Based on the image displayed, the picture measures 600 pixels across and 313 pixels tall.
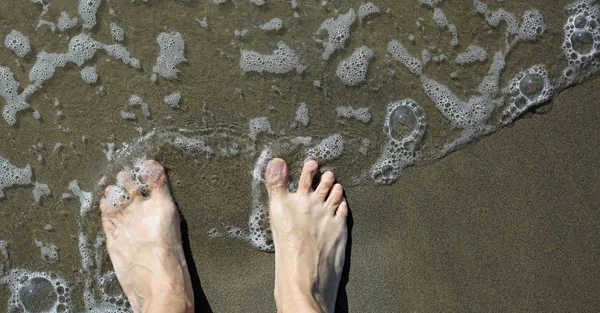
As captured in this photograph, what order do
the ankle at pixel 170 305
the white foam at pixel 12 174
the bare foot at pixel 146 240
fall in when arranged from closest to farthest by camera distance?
1. the ankle at pixel 170 305
2. the bare foot at pixel 146 240
3. the white foam at pixel 12 174

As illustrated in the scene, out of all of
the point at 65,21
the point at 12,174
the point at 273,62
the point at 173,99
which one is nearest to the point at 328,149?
the point at 273,62

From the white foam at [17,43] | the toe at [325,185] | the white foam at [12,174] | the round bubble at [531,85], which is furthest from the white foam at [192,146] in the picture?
the round bubble at [531,85]

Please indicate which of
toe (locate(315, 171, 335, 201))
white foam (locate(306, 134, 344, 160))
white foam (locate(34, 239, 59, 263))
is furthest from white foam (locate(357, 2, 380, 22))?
white foam (locate(34, 239, 59, 263))

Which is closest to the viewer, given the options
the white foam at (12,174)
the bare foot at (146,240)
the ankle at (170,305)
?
the ankle at (170,305)

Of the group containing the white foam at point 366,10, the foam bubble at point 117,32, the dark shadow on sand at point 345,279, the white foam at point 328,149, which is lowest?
the dark shadow on sand at point 345,279

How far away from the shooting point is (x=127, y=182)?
2.97 m

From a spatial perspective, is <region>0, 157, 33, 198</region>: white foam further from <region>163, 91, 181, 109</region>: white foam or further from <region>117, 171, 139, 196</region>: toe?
<region>163, 91, 181, 109</region>: white foam

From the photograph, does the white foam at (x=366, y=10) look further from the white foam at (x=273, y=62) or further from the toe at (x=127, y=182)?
the toe at (x=127, y=182)

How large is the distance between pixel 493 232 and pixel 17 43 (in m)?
2.83

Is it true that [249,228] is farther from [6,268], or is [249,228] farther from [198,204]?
[6,268]

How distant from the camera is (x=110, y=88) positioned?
9.71 feet

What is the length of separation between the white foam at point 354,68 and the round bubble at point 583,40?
3.75 feet

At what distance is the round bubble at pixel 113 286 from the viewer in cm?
303

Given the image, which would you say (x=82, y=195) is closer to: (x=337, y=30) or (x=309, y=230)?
(x=309, y=230)
